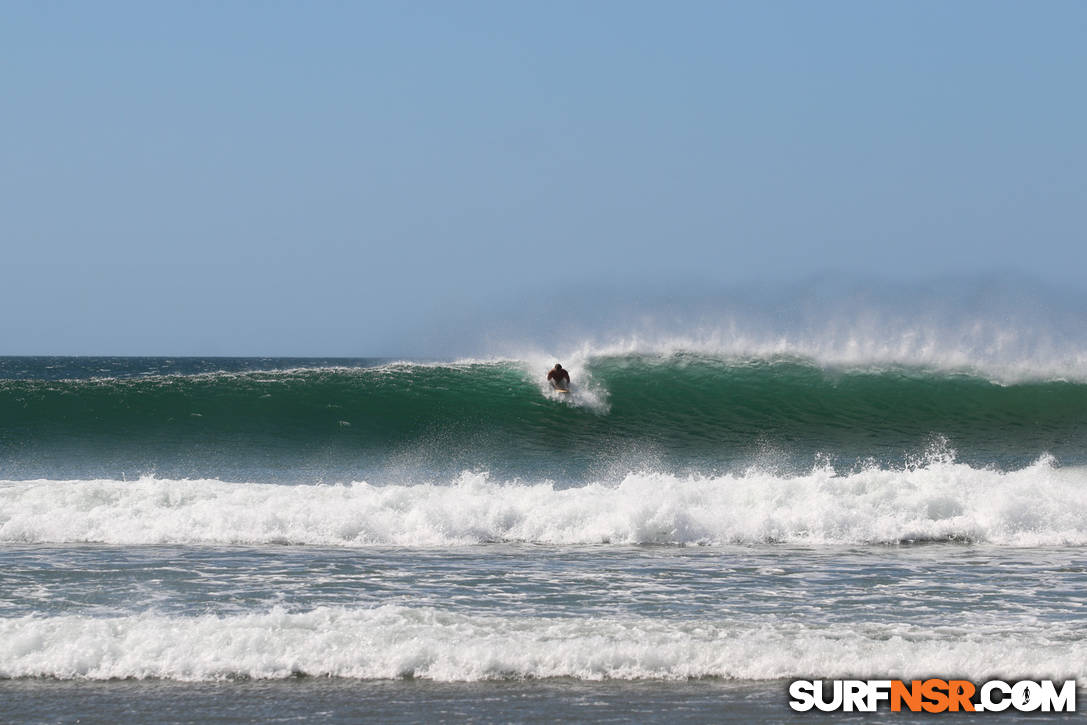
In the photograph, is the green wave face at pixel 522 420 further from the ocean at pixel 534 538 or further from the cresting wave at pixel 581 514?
the cresting wave at pixel 581 514

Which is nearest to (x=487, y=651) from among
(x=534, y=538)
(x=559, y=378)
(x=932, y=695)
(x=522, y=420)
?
(x=932, y=695)

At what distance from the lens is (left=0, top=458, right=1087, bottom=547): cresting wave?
11.2 m

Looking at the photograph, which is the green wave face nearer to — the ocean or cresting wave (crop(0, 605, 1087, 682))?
the ocean

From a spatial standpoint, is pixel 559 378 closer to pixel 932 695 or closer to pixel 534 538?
pixel 534 538

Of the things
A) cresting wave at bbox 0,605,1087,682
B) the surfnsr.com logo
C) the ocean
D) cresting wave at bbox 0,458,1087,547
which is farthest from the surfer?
the surfnsr.com logo

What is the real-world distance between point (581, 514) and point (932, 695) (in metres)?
6.13

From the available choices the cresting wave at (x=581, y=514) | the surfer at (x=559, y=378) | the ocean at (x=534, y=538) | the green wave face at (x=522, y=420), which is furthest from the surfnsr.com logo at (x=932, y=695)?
the surfer at (x=559, y=378)

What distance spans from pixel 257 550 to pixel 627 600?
434cm

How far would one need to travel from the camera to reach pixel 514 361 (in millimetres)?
21281

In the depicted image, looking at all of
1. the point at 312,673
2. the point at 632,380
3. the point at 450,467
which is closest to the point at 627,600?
the point at 312,673

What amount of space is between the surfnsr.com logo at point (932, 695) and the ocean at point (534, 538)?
0.42 ft

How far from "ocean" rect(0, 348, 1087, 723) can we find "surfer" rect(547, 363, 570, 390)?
0.87ft

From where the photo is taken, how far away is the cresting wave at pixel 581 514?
36.7 feet

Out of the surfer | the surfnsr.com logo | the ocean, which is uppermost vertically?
the surfer
